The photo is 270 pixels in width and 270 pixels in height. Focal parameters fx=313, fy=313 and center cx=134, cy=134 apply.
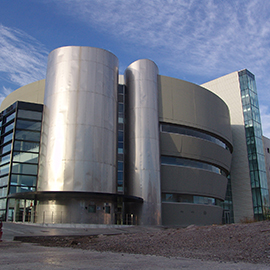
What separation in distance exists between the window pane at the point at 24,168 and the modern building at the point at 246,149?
35272mm

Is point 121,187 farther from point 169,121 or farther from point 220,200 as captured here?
point 220,200

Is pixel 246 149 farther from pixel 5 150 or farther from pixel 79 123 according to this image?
pixel 5 150

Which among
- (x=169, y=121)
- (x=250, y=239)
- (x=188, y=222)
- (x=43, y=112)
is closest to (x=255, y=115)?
(x=169, y=121)

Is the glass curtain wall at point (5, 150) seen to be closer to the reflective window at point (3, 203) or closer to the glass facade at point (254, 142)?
the reflective window at point (3, 203)

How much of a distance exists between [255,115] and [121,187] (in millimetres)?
32516

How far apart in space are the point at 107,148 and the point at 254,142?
32.3 meters

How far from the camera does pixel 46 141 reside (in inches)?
1256

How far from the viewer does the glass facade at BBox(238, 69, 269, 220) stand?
52.1 meters

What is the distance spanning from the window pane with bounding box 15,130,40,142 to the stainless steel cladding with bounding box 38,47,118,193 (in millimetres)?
990

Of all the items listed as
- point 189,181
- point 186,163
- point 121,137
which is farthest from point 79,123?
point 189,181

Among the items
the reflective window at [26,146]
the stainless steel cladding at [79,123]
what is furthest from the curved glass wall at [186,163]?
the reflective window at [26,146]

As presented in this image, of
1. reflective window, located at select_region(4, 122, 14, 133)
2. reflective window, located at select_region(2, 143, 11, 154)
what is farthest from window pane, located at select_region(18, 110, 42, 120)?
reflective window, located at select_region(2, 143, 11, 154)

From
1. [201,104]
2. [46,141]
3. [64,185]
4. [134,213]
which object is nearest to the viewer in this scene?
[64,185]

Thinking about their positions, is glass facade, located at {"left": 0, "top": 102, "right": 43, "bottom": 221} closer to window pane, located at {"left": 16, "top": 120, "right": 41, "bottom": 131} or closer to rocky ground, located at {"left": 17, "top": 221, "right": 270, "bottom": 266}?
window pane, located at {"left": 16, "top": 120, "right": 41, "bottom": 131}
